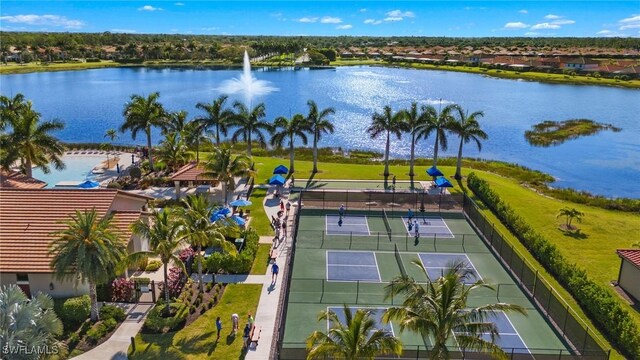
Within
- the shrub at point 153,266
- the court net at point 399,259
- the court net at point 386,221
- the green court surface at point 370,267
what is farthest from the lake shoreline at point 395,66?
the shrub at point 153,266

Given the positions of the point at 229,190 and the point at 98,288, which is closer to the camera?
the point at 98,288

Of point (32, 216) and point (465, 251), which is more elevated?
point (32, 216)

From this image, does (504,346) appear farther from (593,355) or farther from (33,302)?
(33,302)

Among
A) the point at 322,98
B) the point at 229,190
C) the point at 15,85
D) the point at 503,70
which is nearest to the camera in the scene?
the point at 229,190

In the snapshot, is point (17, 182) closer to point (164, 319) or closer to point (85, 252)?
point (85, 252)

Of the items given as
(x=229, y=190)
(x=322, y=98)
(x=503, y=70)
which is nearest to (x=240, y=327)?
(x=229, y=190)

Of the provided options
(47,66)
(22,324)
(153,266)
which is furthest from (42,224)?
(47,66)

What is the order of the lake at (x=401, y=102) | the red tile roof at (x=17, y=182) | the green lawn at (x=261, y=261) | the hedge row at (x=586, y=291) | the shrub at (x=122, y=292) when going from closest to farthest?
1. the hedge row at (x=586, y=291)
2. the shrub at (x=122, y=292)
3. the green lawn at (x=261, y=261)
4. the red tile roof at (x=17, y=182)
5. the lake at (x=401, y=102)

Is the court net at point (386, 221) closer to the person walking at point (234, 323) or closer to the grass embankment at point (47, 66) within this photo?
the person walking at point (234, 323)
